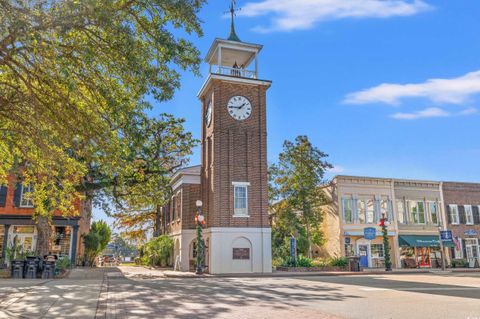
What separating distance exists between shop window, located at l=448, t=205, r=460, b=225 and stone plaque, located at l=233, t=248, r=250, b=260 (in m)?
22.6

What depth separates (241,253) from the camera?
2545 centimetres

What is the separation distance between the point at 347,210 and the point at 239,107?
14098 mm

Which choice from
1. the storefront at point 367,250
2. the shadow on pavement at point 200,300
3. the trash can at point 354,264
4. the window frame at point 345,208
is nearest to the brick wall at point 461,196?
the storefront at point 367,250

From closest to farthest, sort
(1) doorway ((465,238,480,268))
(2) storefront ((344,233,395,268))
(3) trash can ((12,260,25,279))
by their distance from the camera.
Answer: (3) trash can ((12,260,25,279)) < (2) storefront ((344,233,395,268)) < (1) doorway ((465,238,480,268))

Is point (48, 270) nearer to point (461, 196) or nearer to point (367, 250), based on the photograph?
point (367, 250)

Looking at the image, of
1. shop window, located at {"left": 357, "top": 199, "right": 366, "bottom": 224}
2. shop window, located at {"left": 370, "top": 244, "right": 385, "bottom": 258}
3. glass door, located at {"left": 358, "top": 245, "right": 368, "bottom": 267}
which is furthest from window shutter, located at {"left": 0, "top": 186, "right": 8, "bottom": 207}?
shop window, located at {"left": 370, "top": 244, "right": 385, "bottom": 258}

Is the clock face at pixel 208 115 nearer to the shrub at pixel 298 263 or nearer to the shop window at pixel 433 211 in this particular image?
the shrub at pixel 298 263

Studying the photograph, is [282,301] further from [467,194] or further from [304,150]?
[467,194]

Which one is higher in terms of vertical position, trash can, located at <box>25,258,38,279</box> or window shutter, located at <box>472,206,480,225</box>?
window shutter, located at <box>472,206,480,225</box>

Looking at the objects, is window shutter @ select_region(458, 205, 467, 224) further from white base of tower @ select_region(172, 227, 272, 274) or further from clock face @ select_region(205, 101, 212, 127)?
clock face @ select_region(205, 101, 212, 127)

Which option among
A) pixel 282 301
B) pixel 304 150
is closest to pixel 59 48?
pixel 282 301

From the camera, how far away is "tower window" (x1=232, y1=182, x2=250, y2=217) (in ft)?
85.4

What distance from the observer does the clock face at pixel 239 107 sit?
89.5ft

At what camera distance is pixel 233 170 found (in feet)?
86.6
